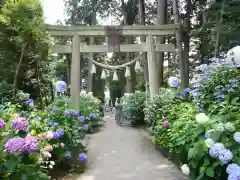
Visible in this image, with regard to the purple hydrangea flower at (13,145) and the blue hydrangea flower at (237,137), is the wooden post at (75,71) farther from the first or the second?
the blue hydrangea flower at (237,137)

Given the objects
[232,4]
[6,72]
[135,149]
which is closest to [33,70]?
[6,72]

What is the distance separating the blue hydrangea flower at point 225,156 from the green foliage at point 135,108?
902 centimetres

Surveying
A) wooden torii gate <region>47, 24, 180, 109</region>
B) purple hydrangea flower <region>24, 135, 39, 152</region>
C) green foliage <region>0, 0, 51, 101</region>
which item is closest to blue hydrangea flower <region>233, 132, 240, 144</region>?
purple hydrangea flower <region>24, 135, 39, 152</region>

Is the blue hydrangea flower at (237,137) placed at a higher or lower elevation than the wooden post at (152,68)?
lower

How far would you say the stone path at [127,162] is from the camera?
15.8 feet

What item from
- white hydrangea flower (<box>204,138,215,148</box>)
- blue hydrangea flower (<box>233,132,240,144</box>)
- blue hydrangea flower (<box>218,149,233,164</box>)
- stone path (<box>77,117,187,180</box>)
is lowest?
stone path (<box>77,117,187,180</box>)

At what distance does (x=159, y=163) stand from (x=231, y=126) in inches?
127

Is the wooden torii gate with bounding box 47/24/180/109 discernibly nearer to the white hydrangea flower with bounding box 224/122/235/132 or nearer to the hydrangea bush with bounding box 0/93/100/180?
the hydrangea bush with bounding box 0/93/100/180

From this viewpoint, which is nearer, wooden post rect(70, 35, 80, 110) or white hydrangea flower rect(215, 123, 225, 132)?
white hydrangea flower rect(215, 123, 225, 132)

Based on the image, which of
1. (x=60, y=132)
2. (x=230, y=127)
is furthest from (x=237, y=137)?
(x=60, y=132)

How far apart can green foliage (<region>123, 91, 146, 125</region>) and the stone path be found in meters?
3.19

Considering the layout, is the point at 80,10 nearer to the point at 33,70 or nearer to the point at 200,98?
the point at 33,70

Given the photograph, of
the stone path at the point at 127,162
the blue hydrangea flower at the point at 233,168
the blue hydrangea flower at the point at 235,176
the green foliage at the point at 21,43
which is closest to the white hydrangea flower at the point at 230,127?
the blue hydrangea flower at the point at 233,168

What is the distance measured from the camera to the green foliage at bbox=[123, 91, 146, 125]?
458 inches
